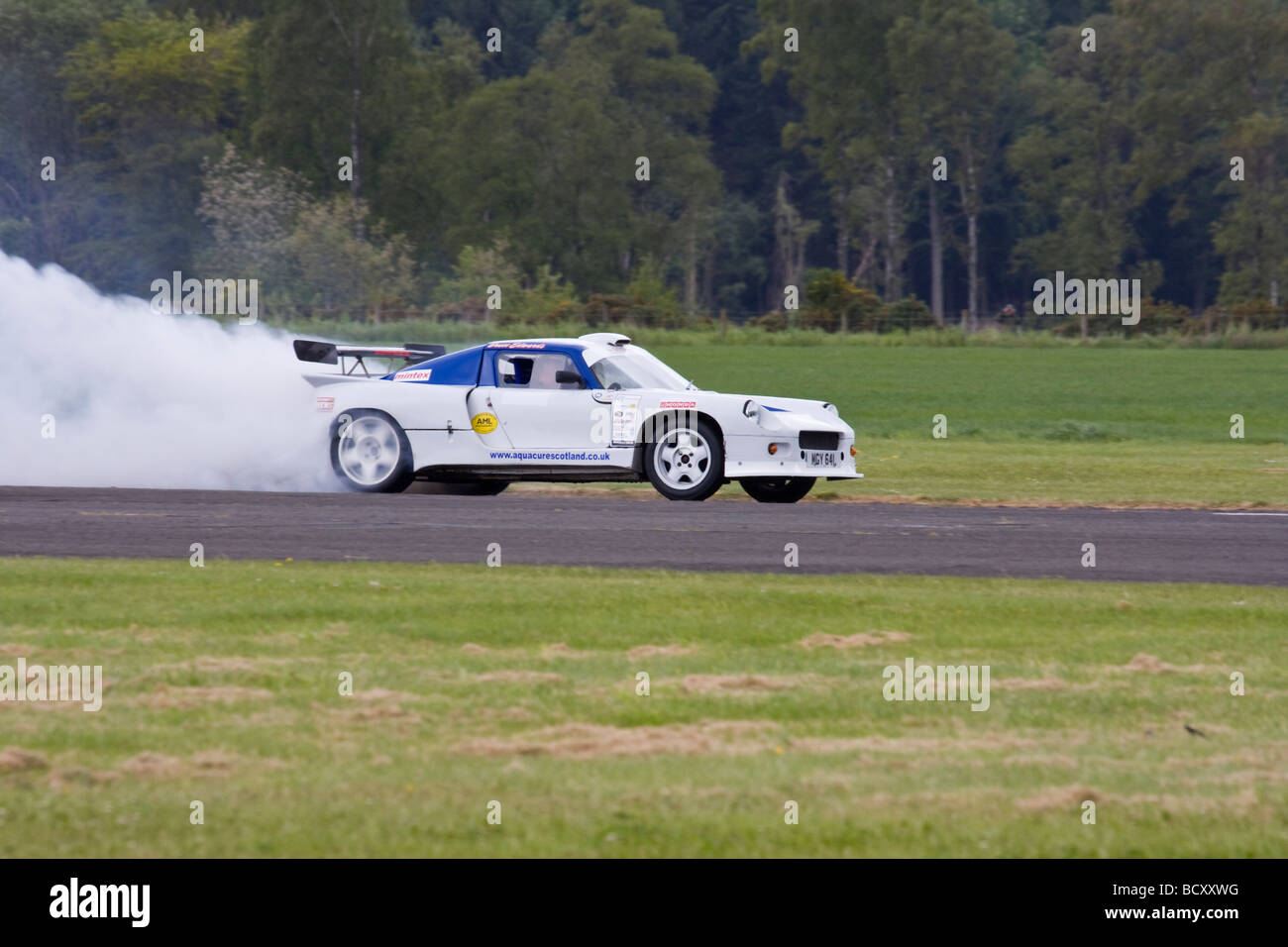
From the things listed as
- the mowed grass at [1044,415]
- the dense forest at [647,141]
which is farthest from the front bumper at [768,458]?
the dense forest at [647,141]

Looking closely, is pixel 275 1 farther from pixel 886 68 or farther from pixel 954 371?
pixel 954 371

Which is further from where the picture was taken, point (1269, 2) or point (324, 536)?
point (1269, 2)

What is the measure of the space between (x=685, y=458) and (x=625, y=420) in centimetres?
58

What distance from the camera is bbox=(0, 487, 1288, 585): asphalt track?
10.9 metres

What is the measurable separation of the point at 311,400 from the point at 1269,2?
62087 millimetres

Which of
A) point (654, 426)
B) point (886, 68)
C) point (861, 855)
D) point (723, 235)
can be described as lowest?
point (861, 855)

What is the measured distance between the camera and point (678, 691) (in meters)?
7.13

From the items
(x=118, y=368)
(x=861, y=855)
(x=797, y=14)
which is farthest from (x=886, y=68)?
(x=861, y=855)

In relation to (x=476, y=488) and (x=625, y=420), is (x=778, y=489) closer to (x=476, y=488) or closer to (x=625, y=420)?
(x=625, y=420)

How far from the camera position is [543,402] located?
1438 centimetres

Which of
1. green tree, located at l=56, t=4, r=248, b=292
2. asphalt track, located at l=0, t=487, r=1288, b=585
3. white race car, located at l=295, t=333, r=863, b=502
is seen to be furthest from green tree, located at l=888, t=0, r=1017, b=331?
asphalt track, located at l=0, t=487, r=1288, b=585

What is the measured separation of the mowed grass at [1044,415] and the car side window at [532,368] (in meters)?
3.19
